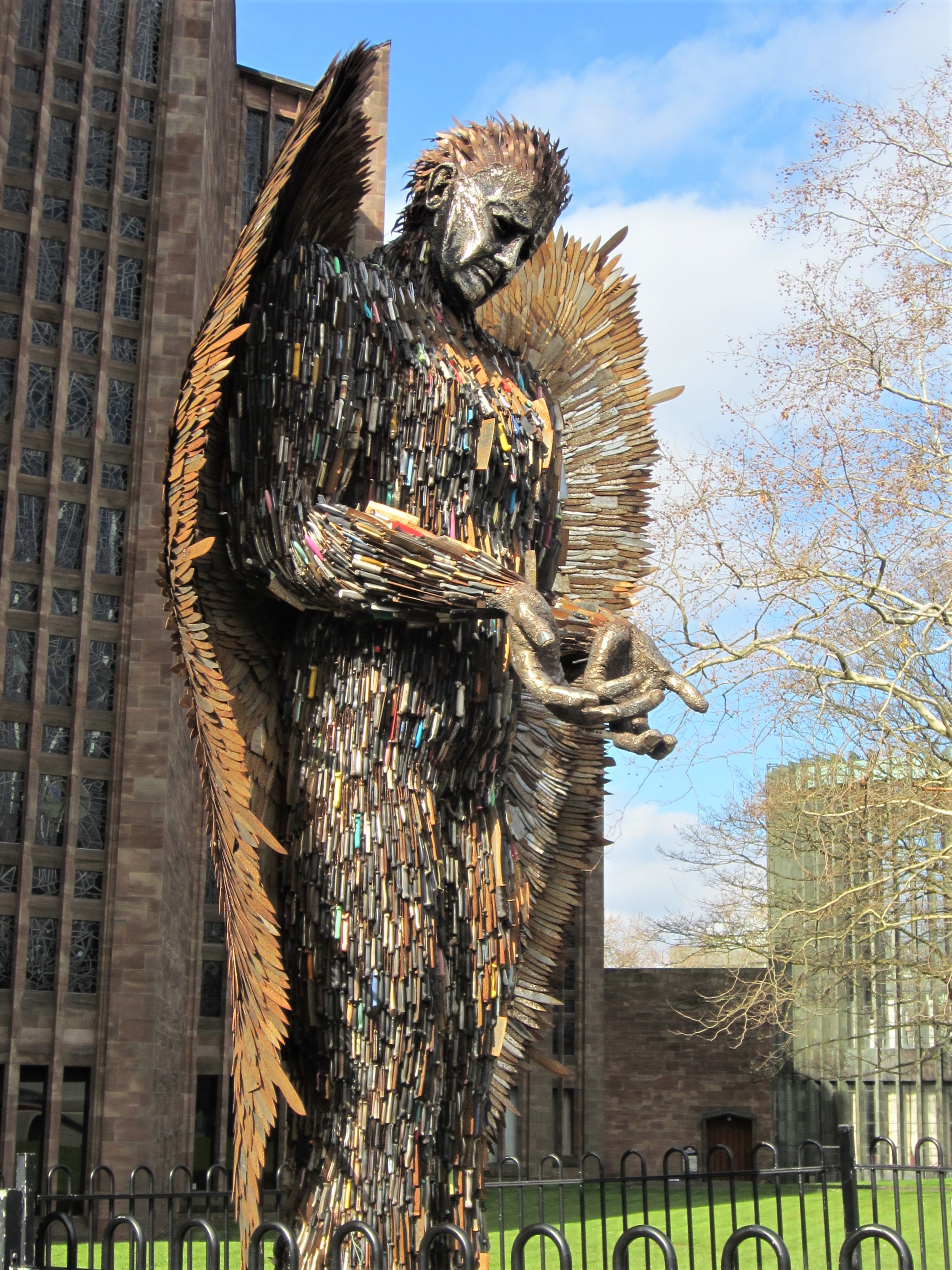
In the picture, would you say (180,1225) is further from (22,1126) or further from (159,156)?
(159,156)

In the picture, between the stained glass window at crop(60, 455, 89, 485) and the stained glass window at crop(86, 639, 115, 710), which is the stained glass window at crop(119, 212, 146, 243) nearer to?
the stained glass window at crop(60, 455, 89, 485)

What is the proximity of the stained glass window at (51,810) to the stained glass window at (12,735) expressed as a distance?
54 cm

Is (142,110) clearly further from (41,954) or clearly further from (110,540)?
(41,954)

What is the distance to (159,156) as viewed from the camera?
69.8 feet

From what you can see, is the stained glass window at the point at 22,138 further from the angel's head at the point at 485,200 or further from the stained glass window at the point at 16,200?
the angel's head at the point at 485,200

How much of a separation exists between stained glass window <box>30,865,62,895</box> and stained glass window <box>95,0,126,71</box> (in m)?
12.4

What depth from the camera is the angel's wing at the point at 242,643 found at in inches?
122

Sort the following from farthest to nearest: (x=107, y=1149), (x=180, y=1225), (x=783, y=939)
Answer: (x=107, y=1149) < (x=783, y=939) < (x=180, y=1225)

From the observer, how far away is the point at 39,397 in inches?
793

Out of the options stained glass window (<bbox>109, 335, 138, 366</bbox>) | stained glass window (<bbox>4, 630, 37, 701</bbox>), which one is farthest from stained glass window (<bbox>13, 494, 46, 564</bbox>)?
stained glass window (<bbox>109, 335, 138, 366</bbox>)

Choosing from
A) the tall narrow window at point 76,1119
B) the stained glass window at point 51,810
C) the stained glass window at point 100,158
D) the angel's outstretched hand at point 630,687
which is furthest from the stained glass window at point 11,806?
the angel's outstretched hand at point 630,687

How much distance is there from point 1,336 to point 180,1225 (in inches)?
730

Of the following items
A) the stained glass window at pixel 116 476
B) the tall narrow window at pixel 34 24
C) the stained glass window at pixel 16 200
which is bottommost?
the stained glass window at pixel 116 476

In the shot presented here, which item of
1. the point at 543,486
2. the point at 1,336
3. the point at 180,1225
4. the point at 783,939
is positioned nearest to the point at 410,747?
the point at 543,486
